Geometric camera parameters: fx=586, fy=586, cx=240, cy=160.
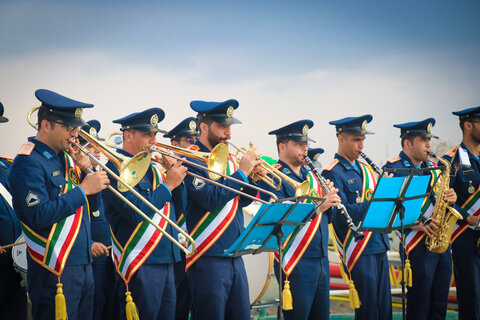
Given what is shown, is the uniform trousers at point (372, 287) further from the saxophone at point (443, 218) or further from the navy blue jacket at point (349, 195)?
the saxophone at point (443, 218)

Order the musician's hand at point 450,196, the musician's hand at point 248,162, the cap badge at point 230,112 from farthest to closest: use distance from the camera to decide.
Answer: the musician's hand at point 450,196, the cap badge at point 230,112, the musician's hand at point 248,162

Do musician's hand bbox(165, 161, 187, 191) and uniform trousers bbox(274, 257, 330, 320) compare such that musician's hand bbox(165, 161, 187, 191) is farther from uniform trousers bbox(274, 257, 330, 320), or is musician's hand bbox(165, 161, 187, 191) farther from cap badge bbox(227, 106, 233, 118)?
uniform trousers bbox(274, 257, 330, 320)

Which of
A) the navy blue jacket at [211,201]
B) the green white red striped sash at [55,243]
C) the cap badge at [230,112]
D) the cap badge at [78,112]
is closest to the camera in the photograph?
the green white red striped sash at [55,243]

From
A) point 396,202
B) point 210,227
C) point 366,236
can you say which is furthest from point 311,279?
point 210,227

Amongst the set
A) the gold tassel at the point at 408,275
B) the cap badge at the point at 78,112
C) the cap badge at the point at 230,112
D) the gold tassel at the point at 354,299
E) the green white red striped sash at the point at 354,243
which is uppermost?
the cap badge at the point at 230,112

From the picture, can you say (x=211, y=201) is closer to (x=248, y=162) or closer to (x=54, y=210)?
(x=248, y=162)

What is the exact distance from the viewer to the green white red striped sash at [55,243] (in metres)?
4.07

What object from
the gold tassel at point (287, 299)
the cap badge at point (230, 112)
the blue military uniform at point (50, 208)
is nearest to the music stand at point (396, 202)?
the gold tassel at point (287, 299)

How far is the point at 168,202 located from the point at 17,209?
1.25 meters

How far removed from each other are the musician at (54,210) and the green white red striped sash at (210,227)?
0.98 metres

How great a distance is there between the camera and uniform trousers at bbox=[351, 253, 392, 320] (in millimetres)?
5934

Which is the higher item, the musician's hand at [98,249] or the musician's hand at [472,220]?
the musician's hand at [472,220]

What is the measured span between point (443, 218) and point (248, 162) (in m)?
2.77

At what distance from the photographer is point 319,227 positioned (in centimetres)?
579
